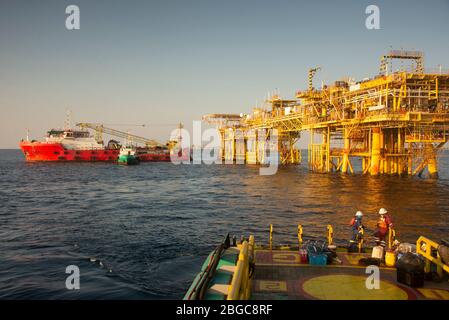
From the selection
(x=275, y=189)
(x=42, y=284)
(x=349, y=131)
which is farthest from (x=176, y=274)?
(x=349, y=131)

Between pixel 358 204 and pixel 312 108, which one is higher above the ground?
pixel 312 108

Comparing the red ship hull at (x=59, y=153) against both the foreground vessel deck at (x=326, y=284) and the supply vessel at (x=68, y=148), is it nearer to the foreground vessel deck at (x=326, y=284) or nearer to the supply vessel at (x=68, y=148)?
the supply vessel at (x=68, y=148)

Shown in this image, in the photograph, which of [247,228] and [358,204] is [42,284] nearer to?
[247,228]

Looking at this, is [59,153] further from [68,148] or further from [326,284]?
[326,284]

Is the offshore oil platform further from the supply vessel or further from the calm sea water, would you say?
the supply vessel

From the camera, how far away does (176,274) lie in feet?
61.7

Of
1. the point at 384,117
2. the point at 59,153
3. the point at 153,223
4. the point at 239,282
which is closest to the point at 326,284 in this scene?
the point at 239,282

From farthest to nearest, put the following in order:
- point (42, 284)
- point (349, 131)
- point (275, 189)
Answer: point (349, 131) → point (275, 189) → point (42, 284)

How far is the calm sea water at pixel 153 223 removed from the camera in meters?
18.3

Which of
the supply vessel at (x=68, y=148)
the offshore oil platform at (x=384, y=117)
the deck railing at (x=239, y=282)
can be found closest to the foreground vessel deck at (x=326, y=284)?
the deck railing at (x=239, y=282)

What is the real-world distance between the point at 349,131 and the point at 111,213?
46409 mm
